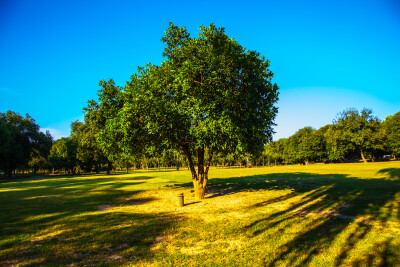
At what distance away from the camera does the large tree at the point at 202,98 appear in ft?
48.5

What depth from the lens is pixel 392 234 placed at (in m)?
8.74

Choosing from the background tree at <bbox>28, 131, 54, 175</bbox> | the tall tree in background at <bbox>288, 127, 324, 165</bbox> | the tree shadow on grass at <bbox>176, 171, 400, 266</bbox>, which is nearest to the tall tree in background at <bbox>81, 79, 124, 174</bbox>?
the tree shadow on grass at <bbox>176, 171, 400, 266</bbox>

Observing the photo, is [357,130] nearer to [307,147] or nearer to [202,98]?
[307,147]

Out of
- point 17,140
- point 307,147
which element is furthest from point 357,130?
point 17,140

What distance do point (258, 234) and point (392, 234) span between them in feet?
18.6

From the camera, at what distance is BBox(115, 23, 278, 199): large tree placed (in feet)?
48.5

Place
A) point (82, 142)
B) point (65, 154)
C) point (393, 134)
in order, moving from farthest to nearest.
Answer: point (393, 134)
point (65, 154)
point (82, 142)

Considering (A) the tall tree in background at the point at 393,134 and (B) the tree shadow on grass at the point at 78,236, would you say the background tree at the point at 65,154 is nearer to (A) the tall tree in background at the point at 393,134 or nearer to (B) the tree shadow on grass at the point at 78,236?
(B) the tree shadow on grass at the point at 78,236

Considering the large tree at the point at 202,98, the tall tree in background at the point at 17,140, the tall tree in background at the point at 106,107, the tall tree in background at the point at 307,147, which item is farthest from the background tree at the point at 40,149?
the tall tree in background at the point at 307,147

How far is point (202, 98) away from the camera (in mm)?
15000

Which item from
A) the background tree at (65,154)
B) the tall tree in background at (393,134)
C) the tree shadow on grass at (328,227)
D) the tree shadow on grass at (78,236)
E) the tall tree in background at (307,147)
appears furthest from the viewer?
the tall tree in background at (307,147)

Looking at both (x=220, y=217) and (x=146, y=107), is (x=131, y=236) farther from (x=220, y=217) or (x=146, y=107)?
(x=146, y=107)

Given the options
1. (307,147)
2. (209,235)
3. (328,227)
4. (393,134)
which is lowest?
(328,227)

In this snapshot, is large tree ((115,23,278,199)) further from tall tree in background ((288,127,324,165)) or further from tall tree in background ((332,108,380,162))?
tall tree in background ((288,127,324,165))
